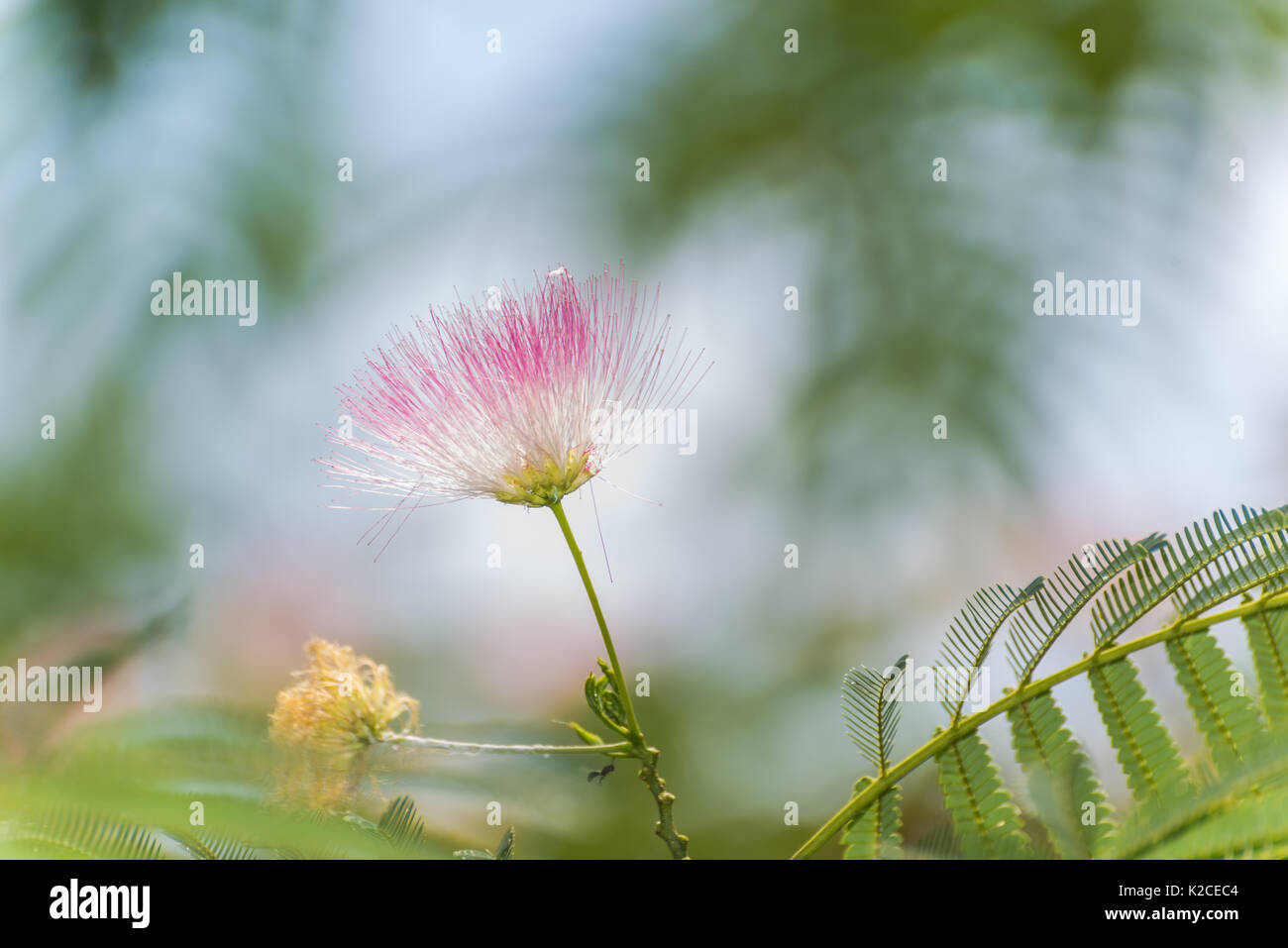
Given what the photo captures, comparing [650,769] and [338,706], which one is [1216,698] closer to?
[650,769]

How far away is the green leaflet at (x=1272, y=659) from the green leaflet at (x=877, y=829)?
0.13 m

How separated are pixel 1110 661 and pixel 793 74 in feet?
4.43

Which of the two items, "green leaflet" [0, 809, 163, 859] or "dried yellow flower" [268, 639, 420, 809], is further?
"dried yellow flower" [268, 639, 420, 809]

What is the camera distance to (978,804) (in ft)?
1.02

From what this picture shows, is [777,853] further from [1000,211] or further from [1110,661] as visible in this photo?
[1000,211]

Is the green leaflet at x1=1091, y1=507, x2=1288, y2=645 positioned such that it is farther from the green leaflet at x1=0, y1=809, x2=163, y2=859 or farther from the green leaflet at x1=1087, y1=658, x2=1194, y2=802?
the green leaflet at x1=0, y1=809, x2=163, y2=859

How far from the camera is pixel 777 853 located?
1.13 m

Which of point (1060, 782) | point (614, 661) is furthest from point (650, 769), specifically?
point (1060, 782)

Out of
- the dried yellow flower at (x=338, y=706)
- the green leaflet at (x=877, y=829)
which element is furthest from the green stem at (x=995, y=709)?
the dried yellow flower at (x=338, y=706)

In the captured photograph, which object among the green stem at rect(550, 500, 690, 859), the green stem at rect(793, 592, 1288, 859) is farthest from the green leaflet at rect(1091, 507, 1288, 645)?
the green stem at rect(550, 500, 690, 859)

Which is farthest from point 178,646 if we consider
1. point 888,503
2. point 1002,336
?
point 1002,336

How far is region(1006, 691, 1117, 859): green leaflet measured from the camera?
273mm

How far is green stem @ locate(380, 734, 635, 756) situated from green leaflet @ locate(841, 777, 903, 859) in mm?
88
